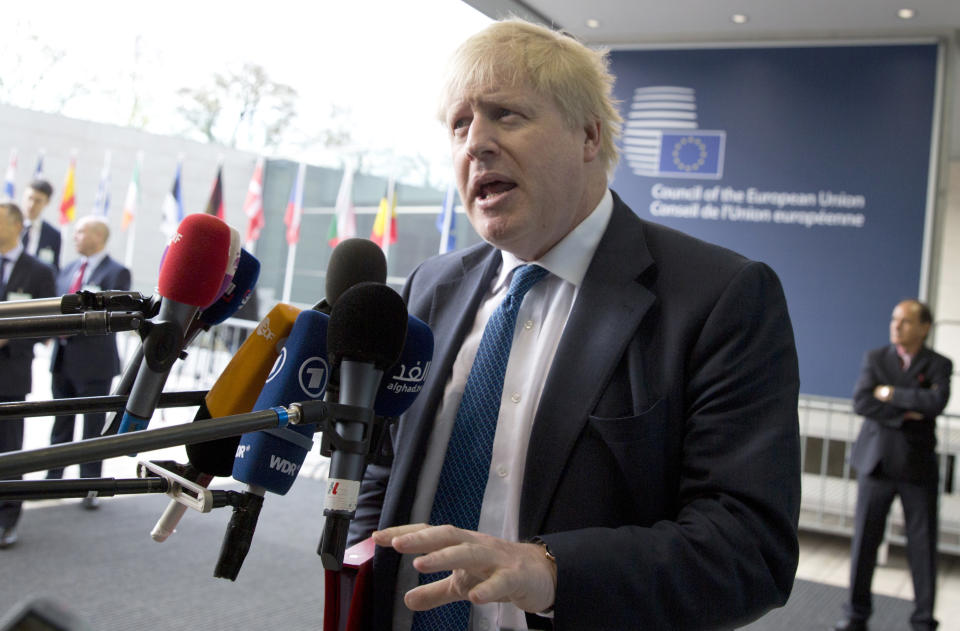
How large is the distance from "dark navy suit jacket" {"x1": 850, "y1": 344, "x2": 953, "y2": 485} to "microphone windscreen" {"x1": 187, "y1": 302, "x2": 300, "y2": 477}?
4136 mm

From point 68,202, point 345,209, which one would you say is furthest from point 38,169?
point 345,209

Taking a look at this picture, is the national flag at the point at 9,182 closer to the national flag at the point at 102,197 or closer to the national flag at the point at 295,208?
the national flag at the point at 102,197

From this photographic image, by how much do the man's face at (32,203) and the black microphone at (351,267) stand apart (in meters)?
4.60

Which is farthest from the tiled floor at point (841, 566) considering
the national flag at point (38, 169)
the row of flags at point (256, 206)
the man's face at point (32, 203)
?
the row of flags at point (256, 206)

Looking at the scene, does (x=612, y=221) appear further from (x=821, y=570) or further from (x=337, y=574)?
(x=821, y=570)

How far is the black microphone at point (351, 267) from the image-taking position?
115 cm

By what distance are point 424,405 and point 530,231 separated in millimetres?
309

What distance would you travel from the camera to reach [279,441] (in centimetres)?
87

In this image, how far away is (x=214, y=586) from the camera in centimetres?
396

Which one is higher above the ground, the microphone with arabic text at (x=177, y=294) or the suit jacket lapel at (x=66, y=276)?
the suit jacket lapel at (x=66, y=276)

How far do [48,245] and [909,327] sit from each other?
502cm

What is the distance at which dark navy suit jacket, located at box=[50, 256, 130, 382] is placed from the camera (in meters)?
4.69

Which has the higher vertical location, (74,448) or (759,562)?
(74,448)

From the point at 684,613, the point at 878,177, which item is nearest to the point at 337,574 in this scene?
the point at 684,613
